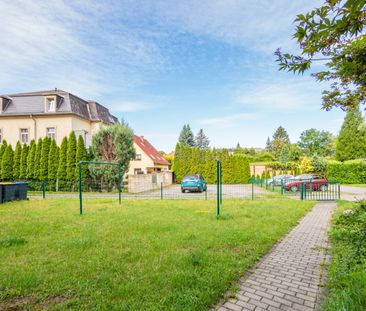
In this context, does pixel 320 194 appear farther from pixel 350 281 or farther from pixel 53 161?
pixel 53 161

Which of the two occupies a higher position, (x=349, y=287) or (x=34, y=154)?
(x=34, y=154)

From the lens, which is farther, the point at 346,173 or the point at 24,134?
the point at 346,173

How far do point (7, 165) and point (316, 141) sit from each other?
6155 centimetres

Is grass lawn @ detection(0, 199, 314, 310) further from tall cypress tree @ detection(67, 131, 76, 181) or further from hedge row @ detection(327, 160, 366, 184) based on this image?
hedge row @ detection(327, 160, 366, 184)

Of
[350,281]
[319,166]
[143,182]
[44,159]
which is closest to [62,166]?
[44,159]

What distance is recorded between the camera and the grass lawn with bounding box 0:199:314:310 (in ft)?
9.39

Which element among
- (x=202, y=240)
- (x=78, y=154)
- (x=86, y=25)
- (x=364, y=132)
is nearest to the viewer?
(x=202, y=240)

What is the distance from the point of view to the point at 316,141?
57.1 m

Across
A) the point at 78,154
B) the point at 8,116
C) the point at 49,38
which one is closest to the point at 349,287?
the point at 49,38

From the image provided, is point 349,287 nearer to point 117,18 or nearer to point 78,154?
point 117,18

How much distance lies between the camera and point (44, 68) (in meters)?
12.5

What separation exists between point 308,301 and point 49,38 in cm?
1131

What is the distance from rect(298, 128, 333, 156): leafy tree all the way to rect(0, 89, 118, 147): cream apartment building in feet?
169

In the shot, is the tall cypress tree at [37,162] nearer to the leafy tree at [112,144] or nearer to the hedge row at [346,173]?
the leafy tree at [112,144]
